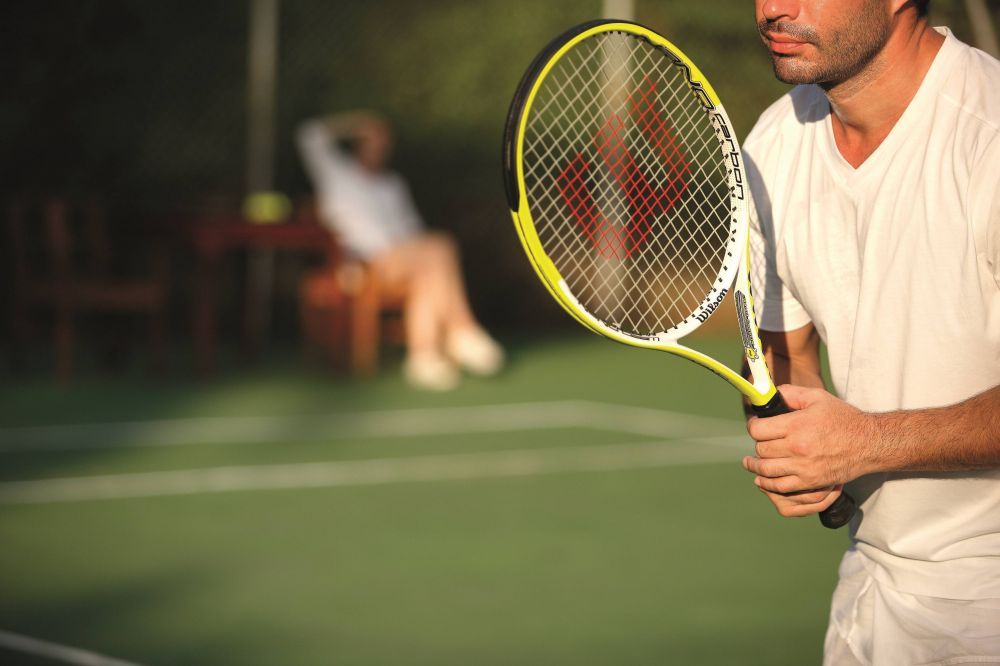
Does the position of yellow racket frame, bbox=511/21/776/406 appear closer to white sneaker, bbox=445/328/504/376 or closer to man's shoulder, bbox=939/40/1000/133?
man's shoulder, bbox=939/40/1000/133

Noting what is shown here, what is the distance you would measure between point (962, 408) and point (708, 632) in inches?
74.6

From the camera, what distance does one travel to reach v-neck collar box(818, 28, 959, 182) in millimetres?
2115

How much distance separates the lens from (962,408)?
2033 millimetres

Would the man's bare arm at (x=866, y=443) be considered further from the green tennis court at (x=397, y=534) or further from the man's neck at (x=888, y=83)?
the green tennis court at (x=397, y=534)

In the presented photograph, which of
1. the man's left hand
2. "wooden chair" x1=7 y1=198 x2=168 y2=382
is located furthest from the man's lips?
"wooden chair" x1=7 y1=198 x2=168 y2=382

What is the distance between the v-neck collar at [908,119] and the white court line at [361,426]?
4496 millimetres

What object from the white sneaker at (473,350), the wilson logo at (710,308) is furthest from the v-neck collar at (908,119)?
the white sneaker at (473,350)

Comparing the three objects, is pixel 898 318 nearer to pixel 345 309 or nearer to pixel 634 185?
pixel 634 185

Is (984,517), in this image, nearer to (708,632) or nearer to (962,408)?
(962,408)

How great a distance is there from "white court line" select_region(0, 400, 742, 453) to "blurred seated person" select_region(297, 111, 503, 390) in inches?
35.6

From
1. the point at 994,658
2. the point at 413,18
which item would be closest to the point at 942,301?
the point at 994,658

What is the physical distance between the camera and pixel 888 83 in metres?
2.14

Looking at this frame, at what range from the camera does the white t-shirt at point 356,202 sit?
841 centimetres

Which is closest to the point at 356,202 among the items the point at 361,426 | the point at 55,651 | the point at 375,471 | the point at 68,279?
the point at 68,279
